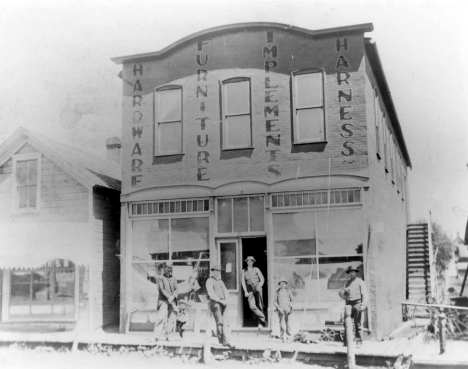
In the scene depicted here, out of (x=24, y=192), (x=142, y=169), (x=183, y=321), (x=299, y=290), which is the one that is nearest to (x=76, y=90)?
(x=142, y=169)

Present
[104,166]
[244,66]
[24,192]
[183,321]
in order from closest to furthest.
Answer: [183,321], [244,66], [24,192], [104,166]

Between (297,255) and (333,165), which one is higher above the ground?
(333,165)

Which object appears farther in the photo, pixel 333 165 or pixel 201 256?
pixel 201 256

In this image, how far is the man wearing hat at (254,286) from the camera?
45.4 feet

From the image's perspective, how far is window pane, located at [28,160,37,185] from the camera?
16812mm

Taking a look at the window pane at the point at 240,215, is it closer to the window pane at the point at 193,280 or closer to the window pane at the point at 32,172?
the window pane at the point at 193,280

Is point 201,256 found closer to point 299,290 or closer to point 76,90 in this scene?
point 299,290

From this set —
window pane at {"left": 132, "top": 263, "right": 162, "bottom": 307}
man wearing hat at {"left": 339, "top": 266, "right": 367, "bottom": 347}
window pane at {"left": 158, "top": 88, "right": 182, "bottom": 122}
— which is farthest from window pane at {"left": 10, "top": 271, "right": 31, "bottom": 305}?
man wearing hat at {"left": 339, "top": 266, "right": 367, "bottom": 347}

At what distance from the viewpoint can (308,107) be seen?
555 inches

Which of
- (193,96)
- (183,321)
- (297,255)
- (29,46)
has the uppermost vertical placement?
(29,46)

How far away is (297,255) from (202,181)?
318cm

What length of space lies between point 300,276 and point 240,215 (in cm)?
218

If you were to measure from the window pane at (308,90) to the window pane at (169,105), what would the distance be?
330 centimetres

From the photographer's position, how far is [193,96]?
15.0 metres
